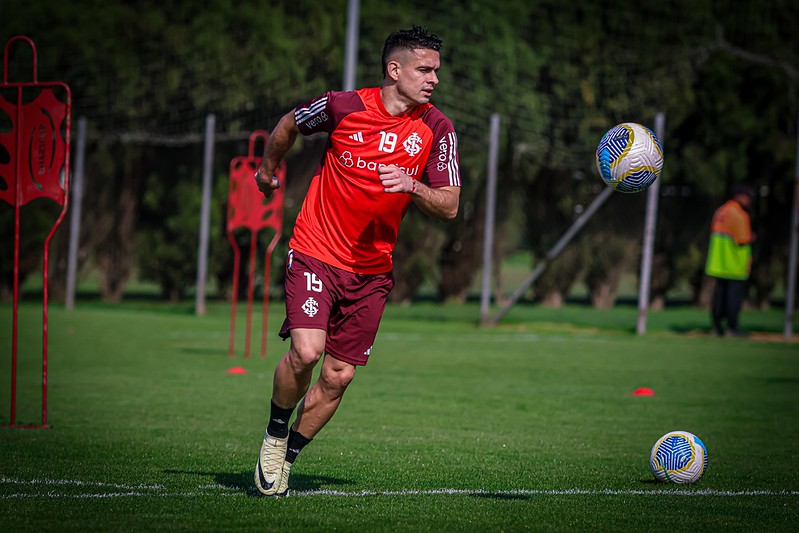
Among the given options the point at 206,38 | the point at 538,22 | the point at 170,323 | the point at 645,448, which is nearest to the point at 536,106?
the point at 538,22

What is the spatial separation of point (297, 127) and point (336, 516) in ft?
7.30

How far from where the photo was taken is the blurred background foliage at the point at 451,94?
27047mm

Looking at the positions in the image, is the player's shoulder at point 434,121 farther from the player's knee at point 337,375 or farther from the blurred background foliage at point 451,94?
the blurred background foliage at point 451,94

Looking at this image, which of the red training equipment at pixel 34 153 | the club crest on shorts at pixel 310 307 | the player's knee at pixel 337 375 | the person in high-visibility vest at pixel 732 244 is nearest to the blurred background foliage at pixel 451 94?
the person in high-visibility vest at pixel 732 244

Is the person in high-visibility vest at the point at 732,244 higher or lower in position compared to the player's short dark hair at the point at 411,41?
lower

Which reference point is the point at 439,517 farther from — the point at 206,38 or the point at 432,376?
the point at 206,38

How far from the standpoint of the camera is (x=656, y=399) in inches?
461

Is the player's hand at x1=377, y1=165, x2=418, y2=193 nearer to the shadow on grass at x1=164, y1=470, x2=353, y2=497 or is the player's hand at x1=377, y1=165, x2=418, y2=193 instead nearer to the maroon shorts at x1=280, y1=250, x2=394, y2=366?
the maroon shorts at x1=280, y1=250, x2=394, y2=366

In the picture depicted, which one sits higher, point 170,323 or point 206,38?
point 206,38

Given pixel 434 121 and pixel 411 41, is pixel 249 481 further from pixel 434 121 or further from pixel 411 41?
pixel 411 41

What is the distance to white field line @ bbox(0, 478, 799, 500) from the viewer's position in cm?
618

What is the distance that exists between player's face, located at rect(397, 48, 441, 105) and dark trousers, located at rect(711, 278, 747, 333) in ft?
44.9

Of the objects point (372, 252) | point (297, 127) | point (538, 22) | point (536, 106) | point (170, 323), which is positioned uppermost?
point (538, 22)

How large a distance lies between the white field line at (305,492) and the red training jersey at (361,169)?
4.24 feet
